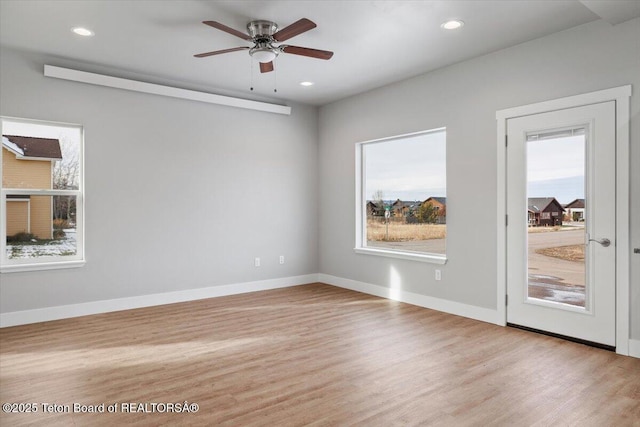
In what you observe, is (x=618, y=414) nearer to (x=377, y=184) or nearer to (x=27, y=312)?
(x=377, y=184)

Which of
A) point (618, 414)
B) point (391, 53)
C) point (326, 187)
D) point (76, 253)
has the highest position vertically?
point (391, 53)

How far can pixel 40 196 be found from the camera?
4.48m

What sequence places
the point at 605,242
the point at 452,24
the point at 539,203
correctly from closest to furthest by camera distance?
the point at 605,242
the point at 452,24
the point at 539,203

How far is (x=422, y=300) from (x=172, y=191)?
3406 mm

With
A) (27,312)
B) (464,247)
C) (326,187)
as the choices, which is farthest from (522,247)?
(27,312)

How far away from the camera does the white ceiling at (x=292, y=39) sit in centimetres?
331

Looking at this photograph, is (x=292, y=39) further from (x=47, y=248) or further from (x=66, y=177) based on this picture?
(x=47, y=248)

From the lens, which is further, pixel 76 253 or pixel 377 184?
pixel 377 184

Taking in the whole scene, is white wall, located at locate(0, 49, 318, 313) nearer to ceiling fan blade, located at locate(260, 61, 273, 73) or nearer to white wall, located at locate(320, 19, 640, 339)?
white wall, located at locate(320, 19, 640, 339)

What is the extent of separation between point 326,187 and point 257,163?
119cm

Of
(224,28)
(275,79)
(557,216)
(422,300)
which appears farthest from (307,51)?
(422,300)

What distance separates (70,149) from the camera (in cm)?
466

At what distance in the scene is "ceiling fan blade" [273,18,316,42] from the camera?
3066mm

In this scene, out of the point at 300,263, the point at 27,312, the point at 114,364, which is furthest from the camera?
the point at 300,263
